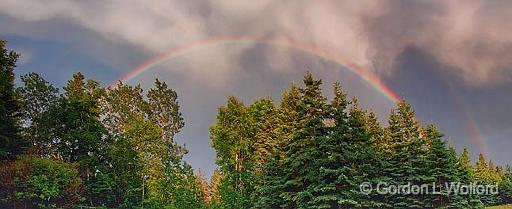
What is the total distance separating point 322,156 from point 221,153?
1903 centimetres

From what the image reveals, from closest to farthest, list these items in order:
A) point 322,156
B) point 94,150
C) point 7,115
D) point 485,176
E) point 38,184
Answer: point 322,156 < point 38,184 < point 7,115 < point 94,150 < point 485,176

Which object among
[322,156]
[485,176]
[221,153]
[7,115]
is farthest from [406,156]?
[485,176]

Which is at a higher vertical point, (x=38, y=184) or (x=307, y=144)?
(x=307, y=144)

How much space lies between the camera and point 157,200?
158ft

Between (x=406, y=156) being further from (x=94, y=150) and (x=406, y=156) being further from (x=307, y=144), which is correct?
(x=94, y=150)

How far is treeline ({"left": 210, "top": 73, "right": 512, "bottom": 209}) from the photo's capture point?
33531 millimetres

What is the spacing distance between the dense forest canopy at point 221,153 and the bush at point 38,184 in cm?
8

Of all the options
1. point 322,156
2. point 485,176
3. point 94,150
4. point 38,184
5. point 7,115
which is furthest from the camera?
point 485,176

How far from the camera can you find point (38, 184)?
124ft

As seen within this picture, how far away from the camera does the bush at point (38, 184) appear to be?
36.4 meters

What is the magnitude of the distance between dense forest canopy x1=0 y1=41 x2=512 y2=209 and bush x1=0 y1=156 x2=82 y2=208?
0.08m

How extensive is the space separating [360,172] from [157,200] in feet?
72.2

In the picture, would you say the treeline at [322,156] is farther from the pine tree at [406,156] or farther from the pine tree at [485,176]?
the pine tree at [485,176]

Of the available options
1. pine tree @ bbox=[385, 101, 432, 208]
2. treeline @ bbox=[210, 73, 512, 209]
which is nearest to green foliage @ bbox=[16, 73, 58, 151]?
treeline @ bbox=[210, 73, 512, 209]
